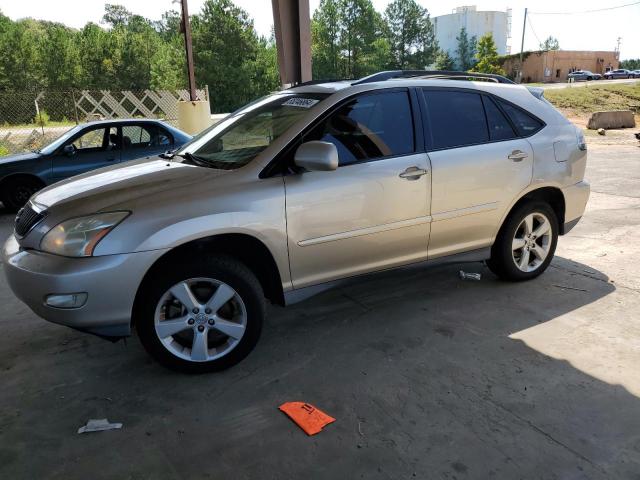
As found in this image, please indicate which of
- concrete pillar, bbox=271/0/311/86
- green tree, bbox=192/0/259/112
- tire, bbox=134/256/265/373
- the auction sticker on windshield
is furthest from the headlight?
green tree, bbox=192/0/259/112

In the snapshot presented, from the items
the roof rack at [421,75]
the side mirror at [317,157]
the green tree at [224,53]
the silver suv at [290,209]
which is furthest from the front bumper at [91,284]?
the green tree at [224,53]

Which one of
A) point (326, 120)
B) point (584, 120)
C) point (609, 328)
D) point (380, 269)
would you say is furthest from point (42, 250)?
point (584, 120)

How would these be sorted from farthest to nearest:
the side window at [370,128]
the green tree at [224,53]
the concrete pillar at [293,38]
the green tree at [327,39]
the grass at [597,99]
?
the green tree at [327,39] < the green tree at [224,53] < the grass at [597,99] < the concrete pillar at [293,38] < the side window at [370,128]

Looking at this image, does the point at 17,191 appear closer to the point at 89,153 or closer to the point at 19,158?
the point at 19,158

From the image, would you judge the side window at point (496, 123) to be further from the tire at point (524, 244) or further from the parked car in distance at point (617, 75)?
the parked car in distance at point (617, 75)

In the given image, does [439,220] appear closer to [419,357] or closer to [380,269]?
[380,269]

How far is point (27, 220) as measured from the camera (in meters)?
3.25

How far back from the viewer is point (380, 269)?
374 cm

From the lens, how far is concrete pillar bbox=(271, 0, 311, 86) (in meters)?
9.00

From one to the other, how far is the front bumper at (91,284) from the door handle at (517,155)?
9.30ft

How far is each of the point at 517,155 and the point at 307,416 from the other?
2.74 meters

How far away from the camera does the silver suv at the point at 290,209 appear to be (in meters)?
2.89

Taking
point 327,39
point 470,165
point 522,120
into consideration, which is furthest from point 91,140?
point 327,39

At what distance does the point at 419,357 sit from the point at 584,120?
984 inches
